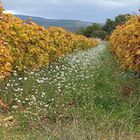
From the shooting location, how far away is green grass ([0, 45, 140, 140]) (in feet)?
19.0

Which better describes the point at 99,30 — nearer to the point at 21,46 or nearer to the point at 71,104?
the point at 21,46

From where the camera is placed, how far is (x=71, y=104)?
29.1 ft

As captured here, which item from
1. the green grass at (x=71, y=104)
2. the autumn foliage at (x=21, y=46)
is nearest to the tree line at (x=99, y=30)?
the autumn foliage at (x=21, y=46)

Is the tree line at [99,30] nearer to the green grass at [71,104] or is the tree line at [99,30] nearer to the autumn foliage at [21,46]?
the autumn foliage at [21,46]

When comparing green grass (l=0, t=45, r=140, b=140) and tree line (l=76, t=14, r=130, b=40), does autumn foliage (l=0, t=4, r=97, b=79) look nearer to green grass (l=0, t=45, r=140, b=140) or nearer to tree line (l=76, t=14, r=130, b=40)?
green grass (l=0, t=45, r=140, b=140)

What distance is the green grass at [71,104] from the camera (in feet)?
19.0

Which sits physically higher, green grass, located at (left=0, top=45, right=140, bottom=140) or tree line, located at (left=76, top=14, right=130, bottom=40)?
green grass, located at (left=0, top=45, right=140, bottom=140)

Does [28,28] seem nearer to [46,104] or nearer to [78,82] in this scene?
[78,82]

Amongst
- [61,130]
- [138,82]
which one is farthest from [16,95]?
[61,130]

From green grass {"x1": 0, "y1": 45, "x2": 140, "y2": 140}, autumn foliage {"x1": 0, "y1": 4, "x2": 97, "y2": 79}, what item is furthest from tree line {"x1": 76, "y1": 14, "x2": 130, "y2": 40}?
green grass {"x1": 0, "y1": 45, "x2": 140, "y2": 140}

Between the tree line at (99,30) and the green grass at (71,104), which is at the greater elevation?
the green grass at (71,104)

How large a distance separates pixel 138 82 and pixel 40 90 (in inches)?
85.4

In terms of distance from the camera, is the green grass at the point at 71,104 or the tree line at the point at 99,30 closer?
the green grass at the point at 71,104

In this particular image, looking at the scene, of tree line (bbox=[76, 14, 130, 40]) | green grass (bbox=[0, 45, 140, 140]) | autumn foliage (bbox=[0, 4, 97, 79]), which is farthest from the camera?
tree line (bbox=[76, 14, 130, 40])
